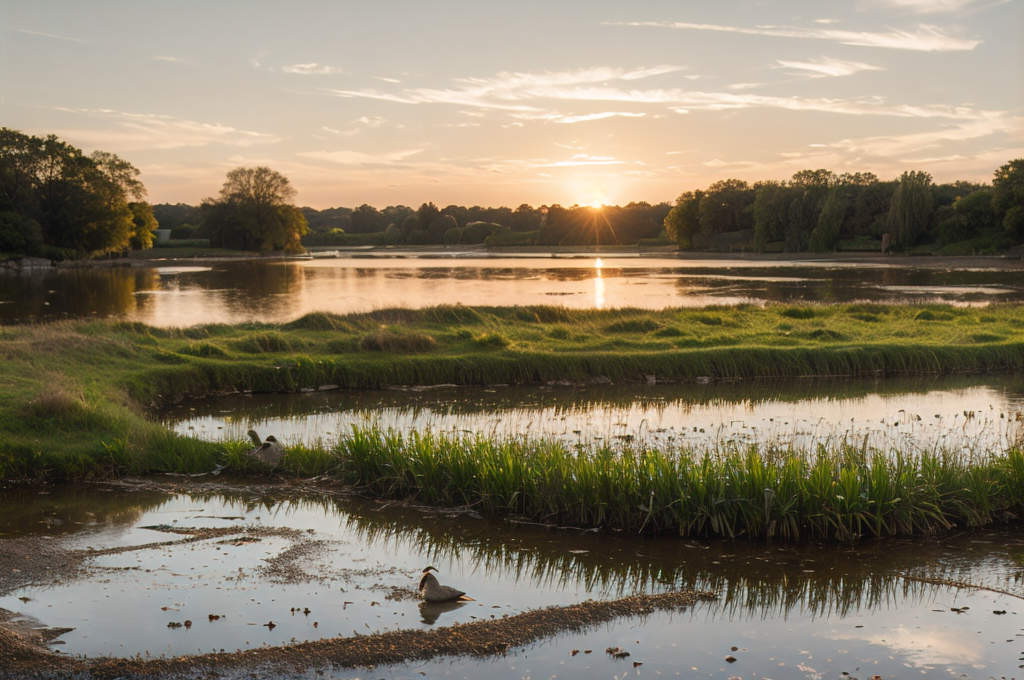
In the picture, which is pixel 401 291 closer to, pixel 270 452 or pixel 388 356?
pixel 388 356

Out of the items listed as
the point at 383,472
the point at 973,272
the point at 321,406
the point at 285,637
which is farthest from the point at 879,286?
the point at 285,637

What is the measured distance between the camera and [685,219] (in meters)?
145

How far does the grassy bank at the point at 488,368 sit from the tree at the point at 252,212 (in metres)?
102

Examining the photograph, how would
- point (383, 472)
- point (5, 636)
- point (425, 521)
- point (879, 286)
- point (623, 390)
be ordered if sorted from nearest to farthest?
point (5, 636), point (425, 521), point (383, 472), point (623, 390), point (879, 286)

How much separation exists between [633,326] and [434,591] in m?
21.2

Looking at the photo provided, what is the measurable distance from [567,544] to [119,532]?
221 inches

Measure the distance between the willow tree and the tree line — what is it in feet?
0.39

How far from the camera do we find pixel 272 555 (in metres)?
9.41

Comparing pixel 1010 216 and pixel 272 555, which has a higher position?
pixel 1010 216

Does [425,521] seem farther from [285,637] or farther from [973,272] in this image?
[973,272]

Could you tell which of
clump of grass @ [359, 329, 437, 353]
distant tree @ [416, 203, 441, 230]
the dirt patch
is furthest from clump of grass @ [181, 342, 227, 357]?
distant tree @ [416, 203, 441, 230]

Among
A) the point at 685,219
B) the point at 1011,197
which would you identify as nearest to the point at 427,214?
the point at 685,219

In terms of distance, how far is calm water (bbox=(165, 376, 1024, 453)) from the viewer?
1516cm

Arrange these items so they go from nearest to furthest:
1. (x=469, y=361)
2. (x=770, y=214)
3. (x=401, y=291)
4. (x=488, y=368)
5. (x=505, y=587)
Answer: (x=505, y=587) < (x=488, y=368) < (x=469, y=361) < (x=401, y=291) < (x=770, y=214)
